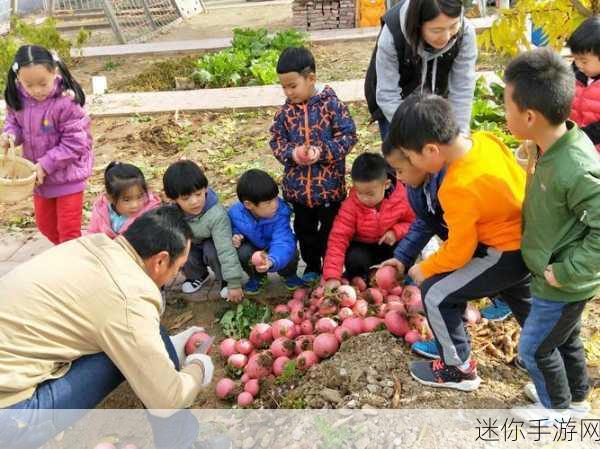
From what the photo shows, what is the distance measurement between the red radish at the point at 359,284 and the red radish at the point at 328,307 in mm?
346

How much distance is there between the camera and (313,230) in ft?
13.9

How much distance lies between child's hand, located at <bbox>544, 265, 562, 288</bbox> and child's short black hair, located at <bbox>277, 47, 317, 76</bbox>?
79.9 inches

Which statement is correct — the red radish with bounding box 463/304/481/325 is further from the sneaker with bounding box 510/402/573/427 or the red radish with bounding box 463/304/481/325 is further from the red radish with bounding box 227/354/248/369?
the red radish with bounding box 227/354/248/369

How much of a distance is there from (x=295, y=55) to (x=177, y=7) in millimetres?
13816

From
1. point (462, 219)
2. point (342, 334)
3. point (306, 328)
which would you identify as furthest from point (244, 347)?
point (462, 219)

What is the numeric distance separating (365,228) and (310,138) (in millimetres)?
689

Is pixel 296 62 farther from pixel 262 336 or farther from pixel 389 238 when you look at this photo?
pixel 262 336

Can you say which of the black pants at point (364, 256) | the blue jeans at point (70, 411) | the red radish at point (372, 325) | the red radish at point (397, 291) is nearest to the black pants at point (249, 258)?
the black pants at point (364, 256)

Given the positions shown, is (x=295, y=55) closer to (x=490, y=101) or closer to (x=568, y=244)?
(x=568, y=244)

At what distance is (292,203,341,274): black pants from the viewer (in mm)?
4094

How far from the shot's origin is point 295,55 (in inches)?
145

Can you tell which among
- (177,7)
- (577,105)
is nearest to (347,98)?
(577,105)

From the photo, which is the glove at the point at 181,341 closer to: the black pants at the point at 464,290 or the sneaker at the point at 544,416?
the black pants at the point at 464,290

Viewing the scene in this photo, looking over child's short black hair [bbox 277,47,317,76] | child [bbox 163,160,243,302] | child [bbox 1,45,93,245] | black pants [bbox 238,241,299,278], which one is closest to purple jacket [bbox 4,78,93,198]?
child [bbox 1,45,93,245]
